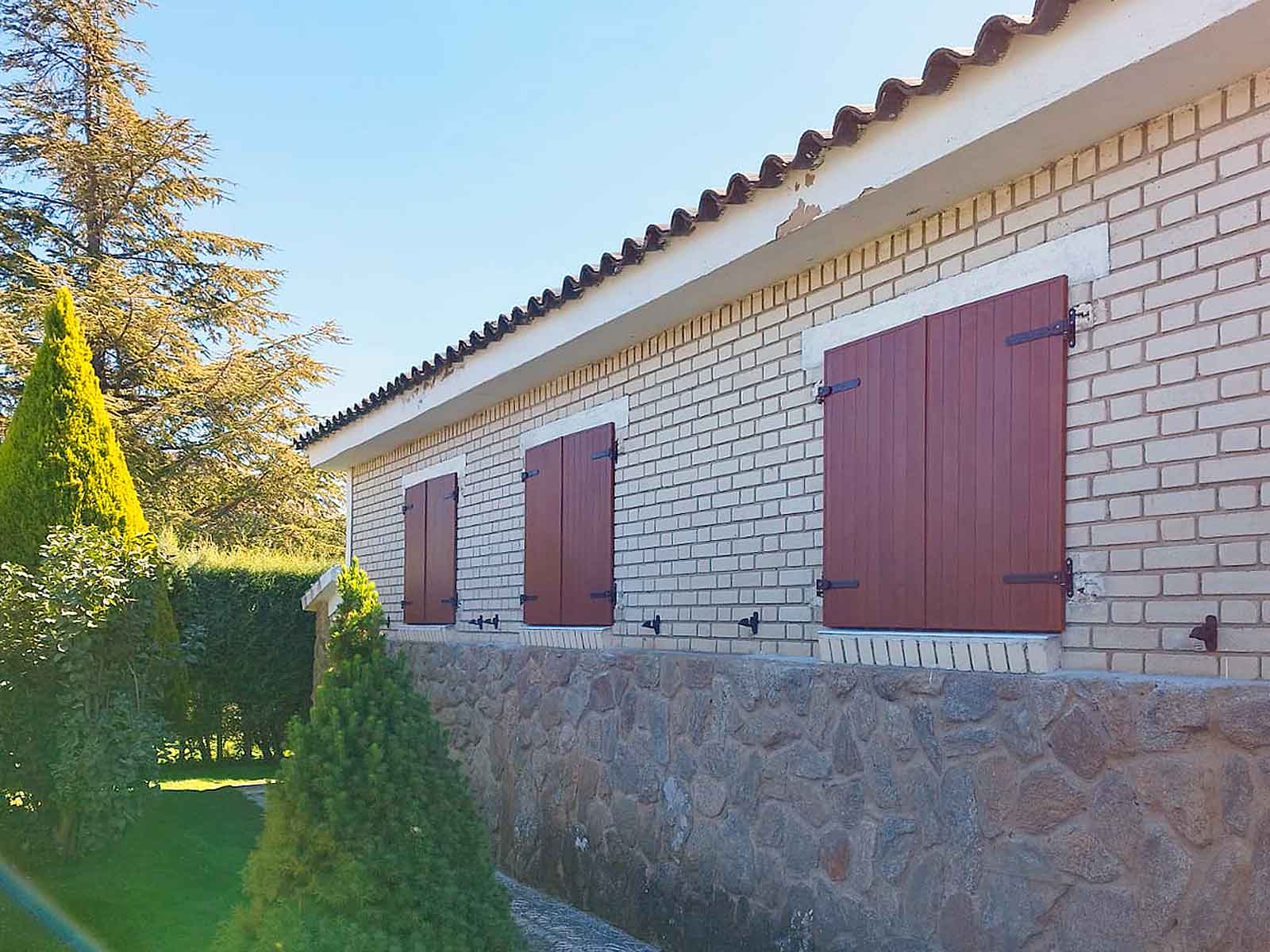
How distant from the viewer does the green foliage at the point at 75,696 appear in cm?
759

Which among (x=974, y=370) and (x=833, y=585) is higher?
(x=974, y=370)

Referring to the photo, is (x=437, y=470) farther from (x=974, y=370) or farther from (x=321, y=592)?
(x=974, y=370)

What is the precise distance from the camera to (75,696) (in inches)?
303

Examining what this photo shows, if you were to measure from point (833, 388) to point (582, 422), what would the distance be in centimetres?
274

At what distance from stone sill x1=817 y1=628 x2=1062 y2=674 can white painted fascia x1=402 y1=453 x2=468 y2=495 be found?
16.4 ft

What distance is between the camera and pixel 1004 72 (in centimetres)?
375

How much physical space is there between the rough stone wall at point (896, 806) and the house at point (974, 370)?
0.20m

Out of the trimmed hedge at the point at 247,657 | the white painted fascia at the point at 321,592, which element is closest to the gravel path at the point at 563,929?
the white painted fascia at the point at 321,592

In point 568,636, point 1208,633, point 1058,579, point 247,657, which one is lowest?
point 247,657

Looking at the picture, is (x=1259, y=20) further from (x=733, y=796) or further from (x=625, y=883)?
(x=625, y=883)

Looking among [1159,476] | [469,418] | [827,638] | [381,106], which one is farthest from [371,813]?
[381,106]

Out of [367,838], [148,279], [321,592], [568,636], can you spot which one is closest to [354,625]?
[367,838]

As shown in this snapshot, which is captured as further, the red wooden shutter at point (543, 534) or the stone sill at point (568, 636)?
the red wooden shutter at point (543, 534)

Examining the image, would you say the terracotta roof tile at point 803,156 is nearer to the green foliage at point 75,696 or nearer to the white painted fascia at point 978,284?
the white painted fascia at point 978,284
